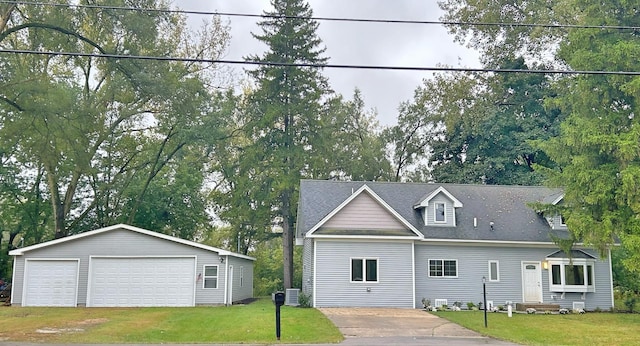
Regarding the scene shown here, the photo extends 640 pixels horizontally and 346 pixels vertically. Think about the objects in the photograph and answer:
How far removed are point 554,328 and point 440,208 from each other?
9.07 meters

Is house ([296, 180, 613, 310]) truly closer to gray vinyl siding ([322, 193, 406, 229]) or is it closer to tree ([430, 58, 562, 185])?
gray vinyl siding ([322, 193, 406, 229])

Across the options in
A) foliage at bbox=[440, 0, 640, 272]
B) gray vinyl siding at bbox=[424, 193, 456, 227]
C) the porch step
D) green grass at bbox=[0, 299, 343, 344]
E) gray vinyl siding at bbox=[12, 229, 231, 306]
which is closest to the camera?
green grass at bbox=[0, 299, 343, 344]

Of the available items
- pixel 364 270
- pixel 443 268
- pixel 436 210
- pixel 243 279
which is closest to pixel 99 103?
pixel 243 279

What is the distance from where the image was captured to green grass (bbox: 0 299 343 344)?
13.1 meters

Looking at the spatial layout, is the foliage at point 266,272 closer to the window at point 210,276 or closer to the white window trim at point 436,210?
the window at point 210,276

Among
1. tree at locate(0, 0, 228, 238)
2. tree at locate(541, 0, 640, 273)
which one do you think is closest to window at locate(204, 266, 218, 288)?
tree at locate(0, 0, 228, 238)

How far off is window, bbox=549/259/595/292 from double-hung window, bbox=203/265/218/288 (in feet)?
47.7

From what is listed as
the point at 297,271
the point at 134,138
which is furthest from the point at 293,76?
the point at 297,271

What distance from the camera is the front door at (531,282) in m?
23.7

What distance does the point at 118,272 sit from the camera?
896 inches

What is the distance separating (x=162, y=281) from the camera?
22688 millimetres

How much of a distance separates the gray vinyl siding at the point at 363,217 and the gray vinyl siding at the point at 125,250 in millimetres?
5686

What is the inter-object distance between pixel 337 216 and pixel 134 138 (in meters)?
17.3

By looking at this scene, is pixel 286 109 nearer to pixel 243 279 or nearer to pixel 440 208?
Answer: pixel 243 279
